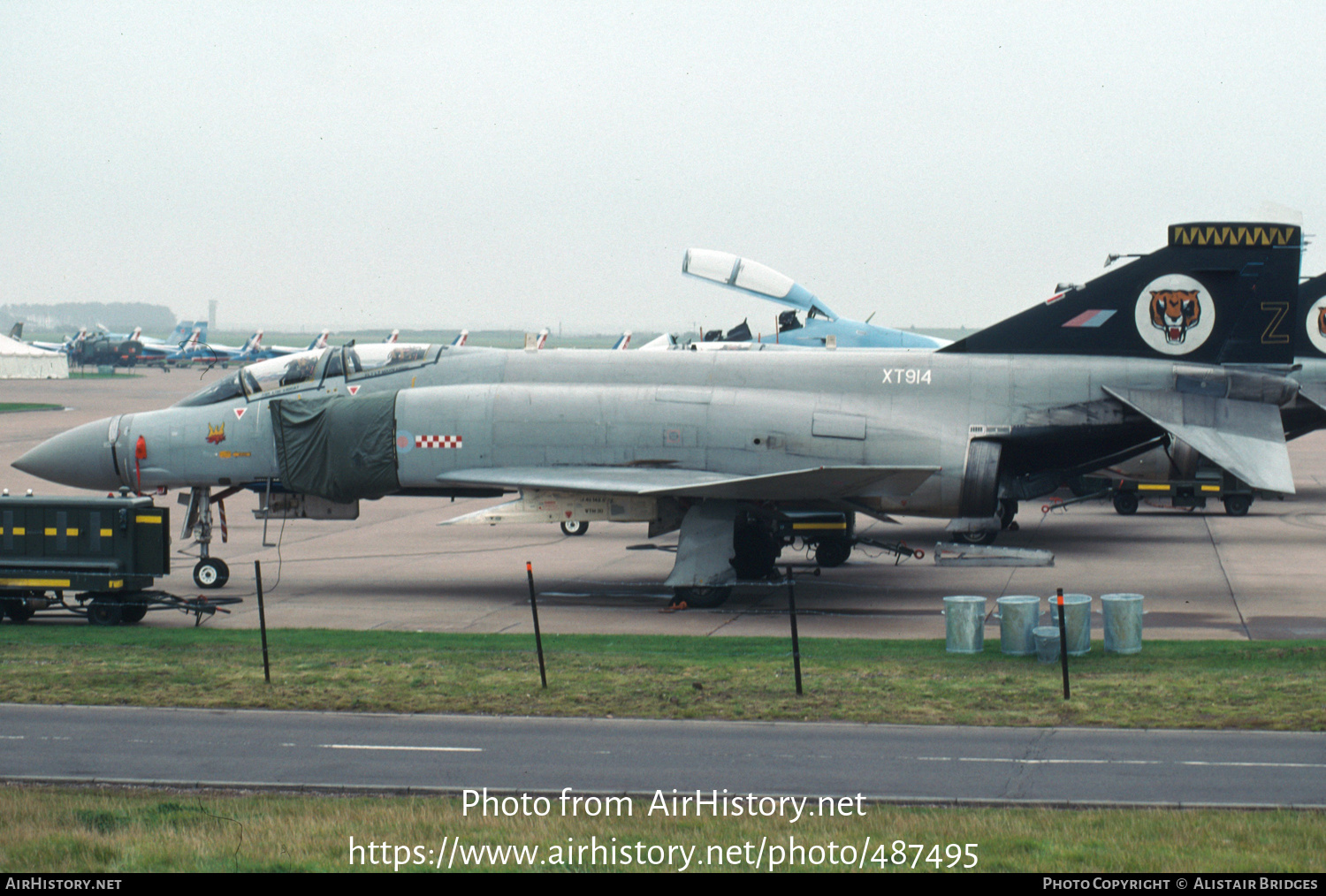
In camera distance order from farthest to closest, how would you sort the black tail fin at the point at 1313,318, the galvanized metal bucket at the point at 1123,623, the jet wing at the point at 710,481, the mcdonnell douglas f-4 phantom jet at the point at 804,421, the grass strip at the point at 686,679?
the black tail fin at the point at 1313,318 < the mcdonnell douglas f-4 phantom jet at the point at 804,421 < the jet wing at the point at 710,481 < the galvanized metal bucket at the point at 1123,623 < the grass strip at the point at 686,679

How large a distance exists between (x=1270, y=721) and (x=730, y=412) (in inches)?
403

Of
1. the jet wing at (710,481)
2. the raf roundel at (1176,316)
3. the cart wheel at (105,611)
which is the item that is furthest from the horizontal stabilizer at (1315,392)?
the cart wheel at (105,611)

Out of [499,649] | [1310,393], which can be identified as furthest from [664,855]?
[1310,393]

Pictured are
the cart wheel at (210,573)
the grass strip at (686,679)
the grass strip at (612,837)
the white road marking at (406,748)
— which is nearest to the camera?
the grass strip at (612,837)

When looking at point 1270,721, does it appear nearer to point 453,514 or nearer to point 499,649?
point 499,649

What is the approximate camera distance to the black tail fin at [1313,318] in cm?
3008

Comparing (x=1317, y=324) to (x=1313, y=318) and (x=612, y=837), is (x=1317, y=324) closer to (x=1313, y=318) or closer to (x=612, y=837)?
(x=1313, y=318)

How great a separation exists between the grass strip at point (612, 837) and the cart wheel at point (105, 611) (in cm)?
905

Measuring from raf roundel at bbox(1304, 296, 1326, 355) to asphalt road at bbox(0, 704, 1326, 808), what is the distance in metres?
21.0

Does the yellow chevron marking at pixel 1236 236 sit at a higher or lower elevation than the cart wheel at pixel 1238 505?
higher

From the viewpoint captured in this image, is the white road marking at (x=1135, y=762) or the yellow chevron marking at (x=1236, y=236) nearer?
the white road marking at (x=1135, y=762)

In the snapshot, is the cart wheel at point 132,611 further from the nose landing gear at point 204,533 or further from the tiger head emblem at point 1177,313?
the tiger head emblem at point 1177,313

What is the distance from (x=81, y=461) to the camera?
22.2 meters

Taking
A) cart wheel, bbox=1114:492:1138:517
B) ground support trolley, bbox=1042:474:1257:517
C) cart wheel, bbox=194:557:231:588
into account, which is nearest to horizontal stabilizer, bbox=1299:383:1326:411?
ground support trolley, bbox=1042:474:1257:517
